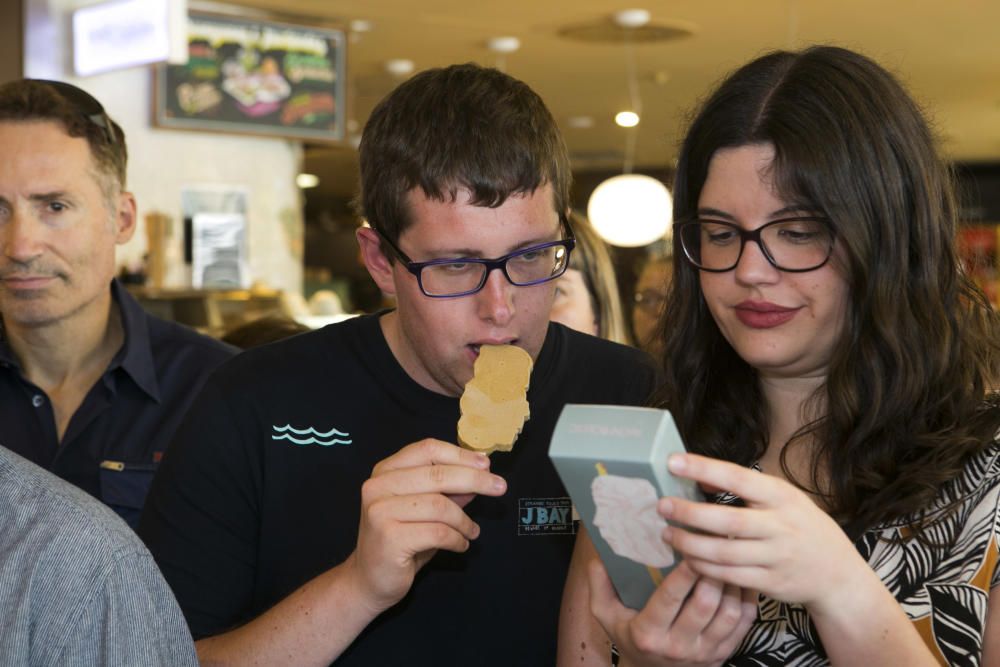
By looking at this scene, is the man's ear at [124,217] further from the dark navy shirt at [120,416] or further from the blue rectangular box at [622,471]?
the blue rectangular box at [622,471]

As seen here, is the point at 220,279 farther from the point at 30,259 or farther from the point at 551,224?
the point at 551,224

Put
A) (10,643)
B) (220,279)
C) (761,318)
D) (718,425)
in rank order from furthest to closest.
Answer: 1. (220,279)
2. (718,425)
3. (761,318)
4. (10,643)

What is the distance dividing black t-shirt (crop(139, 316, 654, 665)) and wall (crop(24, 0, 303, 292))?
18.2 feet

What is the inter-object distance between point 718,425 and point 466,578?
1.62 feet

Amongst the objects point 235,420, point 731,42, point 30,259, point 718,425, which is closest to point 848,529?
point 718,425

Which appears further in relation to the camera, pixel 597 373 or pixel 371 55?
pixel 371 55

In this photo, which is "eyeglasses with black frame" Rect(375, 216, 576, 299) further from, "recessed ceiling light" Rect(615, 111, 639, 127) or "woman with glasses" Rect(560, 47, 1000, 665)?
"recessed ceiling light" Rect(615, 111, 639, 127)

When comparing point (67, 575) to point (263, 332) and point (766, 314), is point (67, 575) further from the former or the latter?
point (263, 332)

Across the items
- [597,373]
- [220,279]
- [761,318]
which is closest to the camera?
[761,318]

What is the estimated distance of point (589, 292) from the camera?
3330mm

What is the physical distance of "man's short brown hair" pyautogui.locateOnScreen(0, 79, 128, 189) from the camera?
8.84ft

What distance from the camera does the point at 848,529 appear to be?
1575mm

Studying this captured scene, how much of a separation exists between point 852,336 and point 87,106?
1973 mm

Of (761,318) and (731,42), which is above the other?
(731,42)
